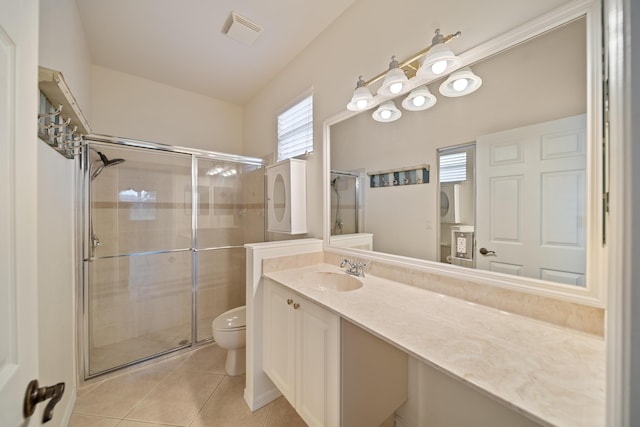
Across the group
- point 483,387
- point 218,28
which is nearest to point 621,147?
point 483,387

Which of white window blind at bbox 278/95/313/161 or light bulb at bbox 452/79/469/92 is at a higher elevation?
white window blind at bbox 278/95/313/161

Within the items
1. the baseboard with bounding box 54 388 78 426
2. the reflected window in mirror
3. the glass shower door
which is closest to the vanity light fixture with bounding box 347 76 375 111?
the reflected window in mirror

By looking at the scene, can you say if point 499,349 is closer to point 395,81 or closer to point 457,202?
point 457,202

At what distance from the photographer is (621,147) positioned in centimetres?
31

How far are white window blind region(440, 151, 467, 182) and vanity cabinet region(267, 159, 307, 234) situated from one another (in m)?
1.11

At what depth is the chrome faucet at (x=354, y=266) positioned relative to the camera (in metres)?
1.48

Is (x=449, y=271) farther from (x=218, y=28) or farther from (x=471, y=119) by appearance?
(x=218, y=28)

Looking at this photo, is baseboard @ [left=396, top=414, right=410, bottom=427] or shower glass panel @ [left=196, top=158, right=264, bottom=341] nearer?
baseboard @ [left=396, top=414, right=410, bottom=427]

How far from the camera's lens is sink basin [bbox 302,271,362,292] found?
57.4 inches

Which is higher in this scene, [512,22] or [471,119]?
[512,22]

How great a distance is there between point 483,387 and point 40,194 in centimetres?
176

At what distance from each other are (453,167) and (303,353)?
118cm

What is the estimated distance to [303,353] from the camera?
1.16 meters

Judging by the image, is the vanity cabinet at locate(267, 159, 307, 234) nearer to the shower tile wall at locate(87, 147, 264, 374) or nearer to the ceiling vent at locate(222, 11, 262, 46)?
the shower tile wall at locate(87, 147, 264, 374)
